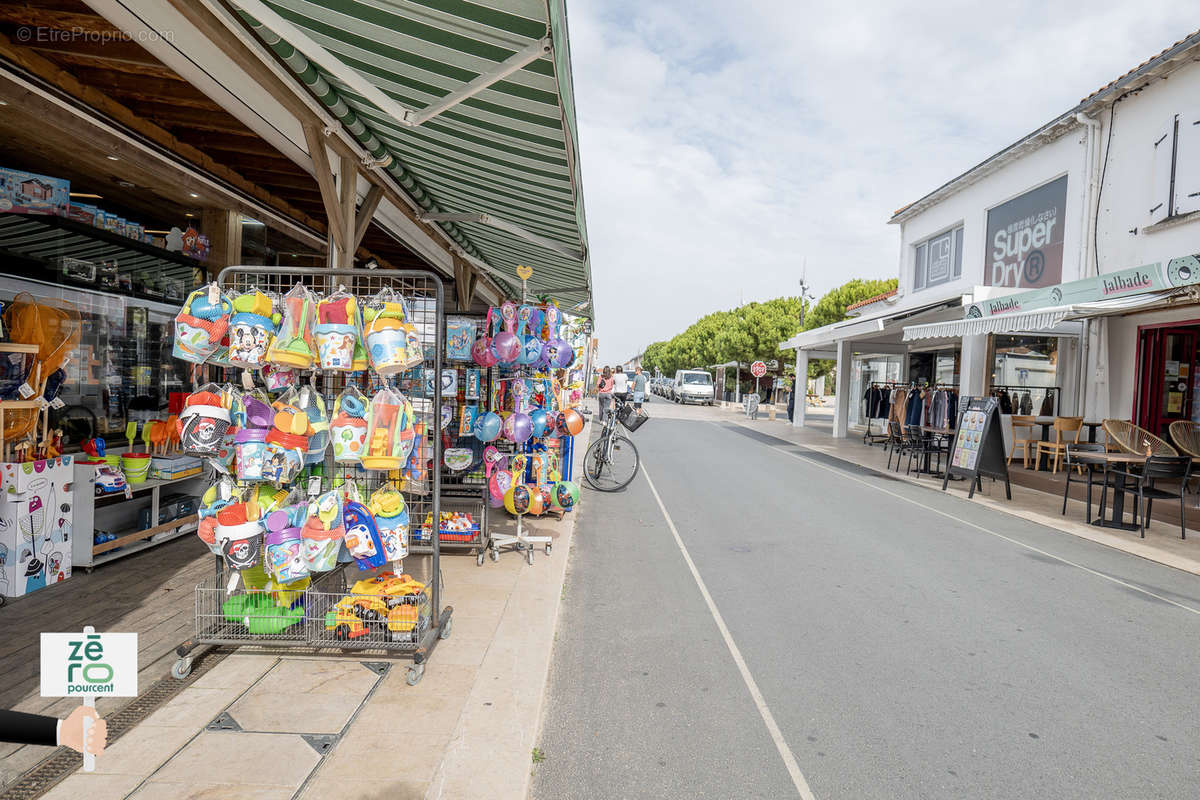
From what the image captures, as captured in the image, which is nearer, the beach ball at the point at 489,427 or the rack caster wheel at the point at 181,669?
the rack caster wheel at the point at 181,669

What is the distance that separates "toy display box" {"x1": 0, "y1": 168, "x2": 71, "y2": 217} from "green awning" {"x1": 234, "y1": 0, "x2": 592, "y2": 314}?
297 cm

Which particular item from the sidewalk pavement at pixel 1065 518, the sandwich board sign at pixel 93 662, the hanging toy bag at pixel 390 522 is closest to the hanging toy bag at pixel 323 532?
the hanging toy bag at pixel 390 522

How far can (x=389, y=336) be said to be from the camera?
3.29 metres

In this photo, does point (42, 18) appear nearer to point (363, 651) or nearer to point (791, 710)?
point (363, 651)

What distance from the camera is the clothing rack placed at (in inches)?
530

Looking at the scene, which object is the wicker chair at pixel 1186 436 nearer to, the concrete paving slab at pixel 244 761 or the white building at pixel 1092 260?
the white building at pixel 1092 260

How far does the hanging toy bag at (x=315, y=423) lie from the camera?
341cm

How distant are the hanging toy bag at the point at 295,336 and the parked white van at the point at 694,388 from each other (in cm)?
3713

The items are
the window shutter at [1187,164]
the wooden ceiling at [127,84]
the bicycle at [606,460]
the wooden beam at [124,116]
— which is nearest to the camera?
the wooden ceiling at [127,84]

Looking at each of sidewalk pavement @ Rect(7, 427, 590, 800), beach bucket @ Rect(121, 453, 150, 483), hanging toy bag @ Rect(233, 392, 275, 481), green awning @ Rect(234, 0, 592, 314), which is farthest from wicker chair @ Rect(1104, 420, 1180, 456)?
beach bucket @ Rect(121, 453, 150, 483)

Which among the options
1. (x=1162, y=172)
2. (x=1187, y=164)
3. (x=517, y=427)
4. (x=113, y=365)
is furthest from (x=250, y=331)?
(x=1162, y=172)

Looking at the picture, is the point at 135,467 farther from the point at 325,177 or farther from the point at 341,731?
the point at 341,731

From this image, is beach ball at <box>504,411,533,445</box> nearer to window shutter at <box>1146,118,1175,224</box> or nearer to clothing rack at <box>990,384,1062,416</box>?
window shutter at <box>1146,118,1175,224</box>

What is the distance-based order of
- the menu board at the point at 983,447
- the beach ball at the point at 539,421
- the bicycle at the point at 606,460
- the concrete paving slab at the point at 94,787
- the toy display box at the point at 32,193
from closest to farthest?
the concrete paving slab at the point at 94,787
the toy display box at the point at 32,193
the beach ball at the point at 539,421
the bicycle at the point at 606,460
the menu board at the point at 983,447
